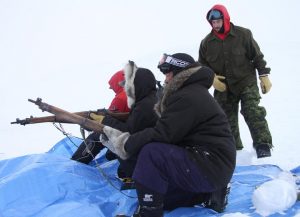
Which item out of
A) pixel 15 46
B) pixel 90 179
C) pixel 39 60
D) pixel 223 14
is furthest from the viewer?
pixel 15 46

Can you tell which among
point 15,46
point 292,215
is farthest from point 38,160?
point 15,46

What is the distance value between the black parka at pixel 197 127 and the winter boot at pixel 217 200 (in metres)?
0.24

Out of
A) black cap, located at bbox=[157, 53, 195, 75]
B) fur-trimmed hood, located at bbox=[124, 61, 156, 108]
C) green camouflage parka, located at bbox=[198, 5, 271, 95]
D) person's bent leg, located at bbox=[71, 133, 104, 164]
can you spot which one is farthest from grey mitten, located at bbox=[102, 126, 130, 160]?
green camouflage parka, located at bbox=[198, 5, 271, 95]

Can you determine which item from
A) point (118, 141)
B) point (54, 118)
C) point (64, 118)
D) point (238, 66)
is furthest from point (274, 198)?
point (238, 66)

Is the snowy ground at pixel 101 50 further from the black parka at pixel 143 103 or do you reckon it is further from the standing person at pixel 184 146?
the standing person at pixel 184 146

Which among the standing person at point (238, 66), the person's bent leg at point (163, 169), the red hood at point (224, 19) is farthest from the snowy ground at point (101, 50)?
the person's bent leg at point (163, 169)

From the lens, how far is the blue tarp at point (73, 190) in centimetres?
307

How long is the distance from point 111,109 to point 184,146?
48.0 inches

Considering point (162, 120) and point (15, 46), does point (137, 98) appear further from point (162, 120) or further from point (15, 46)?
point (15, 46)

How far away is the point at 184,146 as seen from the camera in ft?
8.98

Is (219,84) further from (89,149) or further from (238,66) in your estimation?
(89,149)

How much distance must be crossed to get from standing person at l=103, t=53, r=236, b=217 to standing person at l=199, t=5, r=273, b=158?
162 centimetres

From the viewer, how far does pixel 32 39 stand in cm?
2336

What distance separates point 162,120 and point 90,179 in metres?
1.30
